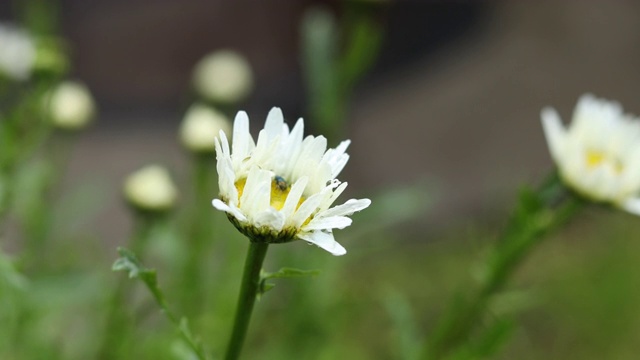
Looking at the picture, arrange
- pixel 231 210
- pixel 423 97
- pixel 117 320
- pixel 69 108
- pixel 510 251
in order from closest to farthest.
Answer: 1. pixel 231 210
2. pixel 510 251
3. pixel 117 320
4. pixel 69 108
5. pixel 423 97

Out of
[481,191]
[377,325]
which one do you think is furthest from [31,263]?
[481,191]

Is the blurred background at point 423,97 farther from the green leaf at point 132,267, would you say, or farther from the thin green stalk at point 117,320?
the green leaf at point 132,267

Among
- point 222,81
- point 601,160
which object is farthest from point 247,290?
point 222,81

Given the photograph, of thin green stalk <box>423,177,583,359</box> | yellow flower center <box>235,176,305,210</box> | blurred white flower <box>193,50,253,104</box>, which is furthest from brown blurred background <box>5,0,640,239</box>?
yellow flower center <box>235,176,305,210</box>

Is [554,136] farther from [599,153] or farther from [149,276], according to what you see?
[149,276]

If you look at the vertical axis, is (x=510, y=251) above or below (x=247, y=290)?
above

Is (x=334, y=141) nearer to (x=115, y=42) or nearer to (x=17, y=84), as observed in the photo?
(x=17, y=84)

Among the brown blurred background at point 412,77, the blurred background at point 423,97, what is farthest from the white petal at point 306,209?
the brown blurred background at point 412,77
